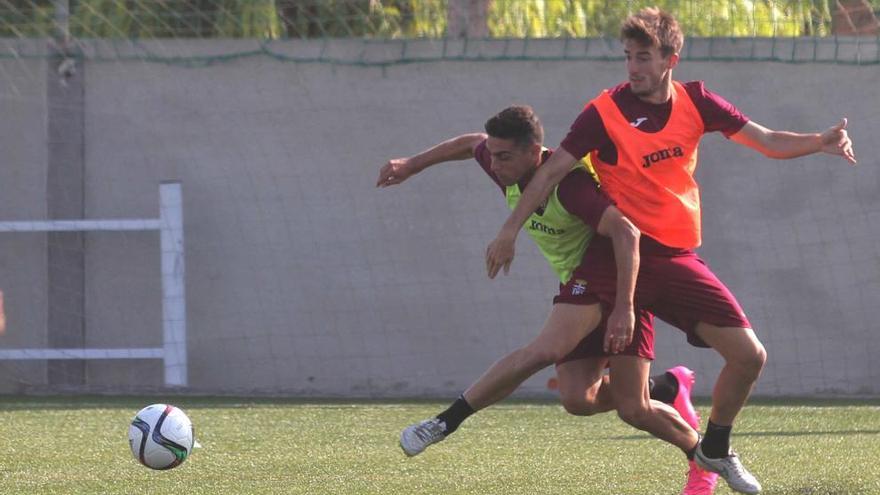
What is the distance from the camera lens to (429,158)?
246 inches

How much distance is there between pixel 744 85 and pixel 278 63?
331 cm

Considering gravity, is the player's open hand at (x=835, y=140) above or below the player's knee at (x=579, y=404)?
above

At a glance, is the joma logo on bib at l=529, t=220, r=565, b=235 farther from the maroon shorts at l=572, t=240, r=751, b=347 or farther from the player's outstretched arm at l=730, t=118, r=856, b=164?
the player's outstretched arm at l=730, t=118, r=856, b=164

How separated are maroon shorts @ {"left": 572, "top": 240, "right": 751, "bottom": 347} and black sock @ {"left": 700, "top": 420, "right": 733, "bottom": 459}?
13.3 inches

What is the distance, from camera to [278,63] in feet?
35.8

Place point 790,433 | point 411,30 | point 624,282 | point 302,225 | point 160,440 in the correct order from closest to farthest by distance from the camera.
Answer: point 624,282, point 160,440, point 790,433, point 302,225, point 411,30

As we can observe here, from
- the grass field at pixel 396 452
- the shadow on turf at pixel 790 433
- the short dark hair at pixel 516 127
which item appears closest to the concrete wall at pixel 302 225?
the grass field at pixel 396 452

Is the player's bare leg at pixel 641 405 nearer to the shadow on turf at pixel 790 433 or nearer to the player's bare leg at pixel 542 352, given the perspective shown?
the player's bare leg at pixel 542 352

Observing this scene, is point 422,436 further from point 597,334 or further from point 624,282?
point 624,282

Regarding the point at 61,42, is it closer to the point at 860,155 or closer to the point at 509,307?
the point at 509,307

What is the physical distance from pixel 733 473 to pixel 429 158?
69.0 inches

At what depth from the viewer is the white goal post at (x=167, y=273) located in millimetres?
10641

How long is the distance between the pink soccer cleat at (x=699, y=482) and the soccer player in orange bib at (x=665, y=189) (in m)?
0.08

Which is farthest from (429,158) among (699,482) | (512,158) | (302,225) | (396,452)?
(302,225)
